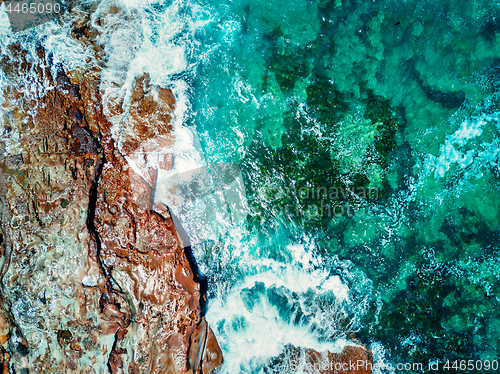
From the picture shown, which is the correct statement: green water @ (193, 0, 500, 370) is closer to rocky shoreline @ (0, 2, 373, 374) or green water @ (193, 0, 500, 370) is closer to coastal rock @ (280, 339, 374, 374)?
coastal rock @ (280, 339, 374, 374)

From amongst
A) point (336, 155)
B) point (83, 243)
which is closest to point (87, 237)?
point (83, 243)

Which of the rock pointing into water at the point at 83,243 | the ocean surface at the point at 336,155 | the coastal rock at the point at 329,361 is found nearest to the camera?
the rock pointing into water at the point at 83,243

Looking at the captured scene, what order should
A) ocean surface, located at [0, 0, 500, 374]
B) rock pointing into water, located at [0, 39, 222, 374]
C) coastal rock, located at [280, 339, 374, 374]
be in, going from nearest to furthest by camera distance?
rock pointing into water, located at [0, 39, 222, 374], ocean surface, located at [0, 0, 500, 374], coastal rock, located at [280, 339, 374, 374]

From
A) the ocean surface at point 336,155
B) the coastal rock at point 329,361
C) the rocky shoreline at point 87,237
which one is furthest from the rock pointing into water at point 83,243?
the coastal rock at point 329,361

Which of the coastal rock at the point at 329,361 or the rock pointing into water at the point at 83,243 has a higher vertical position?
the rock pointing into water at the point at 83,243

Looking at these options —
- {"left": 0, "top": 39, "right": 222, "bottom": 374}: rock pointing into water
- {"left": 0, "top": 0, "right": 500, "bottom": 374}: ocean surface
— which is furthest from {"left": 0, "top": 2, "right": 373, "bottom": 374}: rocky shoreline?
{"left": 0, "top": 0, "right": 500, "bottom": 374}: ocean surface

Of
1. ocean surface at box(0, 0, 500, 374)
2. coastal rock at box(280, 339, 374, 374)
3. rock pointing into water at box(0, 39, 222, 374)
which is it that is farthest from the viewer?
coastal rock at box(280, 339, 374, 374)

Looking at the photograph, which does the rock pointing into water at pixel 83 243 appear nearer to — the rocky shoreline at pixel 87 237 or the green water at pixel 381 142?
the rocky shoreline at pixel 87 237
